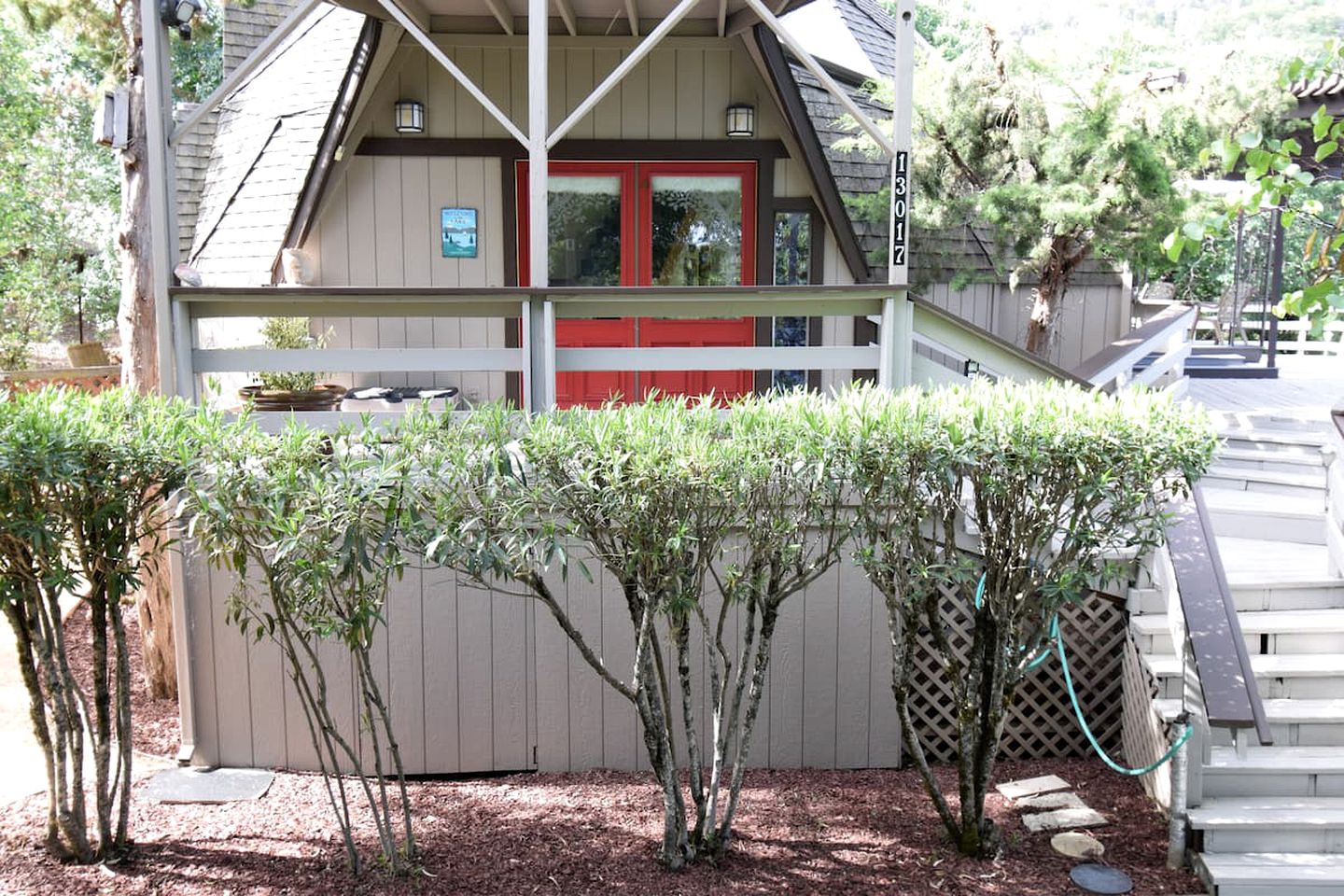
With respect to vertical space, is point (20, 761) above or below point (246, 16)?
below

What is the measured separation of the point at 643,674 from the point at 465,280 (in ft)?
15.7

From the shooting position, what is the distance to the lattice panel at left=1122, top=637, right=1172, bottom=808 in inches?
184

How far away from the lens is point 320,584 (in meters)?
3.66

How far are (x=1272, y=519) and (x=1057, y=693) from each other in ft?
5.97

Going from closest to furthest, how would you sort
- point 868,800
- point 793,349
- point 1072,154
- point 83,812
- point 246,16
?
point 83,812 → point 868,800 → point 793,349 → point 1072,154 → point 246,16

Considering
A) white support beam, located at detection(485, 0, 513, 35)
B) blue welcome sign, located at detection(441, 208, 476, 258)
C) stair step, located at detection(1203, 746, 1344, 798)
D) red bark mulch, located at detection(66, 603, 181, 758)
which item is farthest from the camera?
blue welcome sign, located at detection(441, 208, 476, 258)

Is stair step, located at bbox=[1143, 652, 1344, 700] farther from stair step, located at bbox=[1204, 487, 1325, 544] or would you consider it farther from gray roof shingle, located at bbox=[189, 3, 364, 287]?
gray roof shingle, located at bbox=[189, 3, 364, 287]

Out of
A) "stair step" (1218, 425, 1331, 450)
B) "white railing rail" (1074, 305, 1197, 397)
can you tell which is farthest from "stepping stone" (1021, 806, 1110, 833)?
"white railing rail" (1074, 305, 1197, 397)

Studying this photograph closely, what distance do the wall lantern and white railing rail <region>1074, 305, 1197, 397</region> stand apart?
4.97 metres

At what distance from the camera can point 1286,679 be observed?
4.91 metres

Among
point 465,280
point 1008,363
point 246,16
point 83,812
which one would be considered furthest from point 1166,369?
point 246,16

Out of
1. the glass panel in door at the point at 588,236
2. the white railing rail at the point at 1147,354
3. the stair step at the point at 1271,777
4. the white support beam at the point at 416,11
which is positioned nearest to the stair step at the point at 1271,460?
the white railing rail at the point at 1147,354

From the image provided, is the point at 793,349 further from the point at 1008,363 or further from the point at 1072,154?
the point at 1072,154

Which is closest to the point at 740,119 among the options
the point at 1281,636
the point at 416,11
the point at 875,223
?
the point at 875,223
